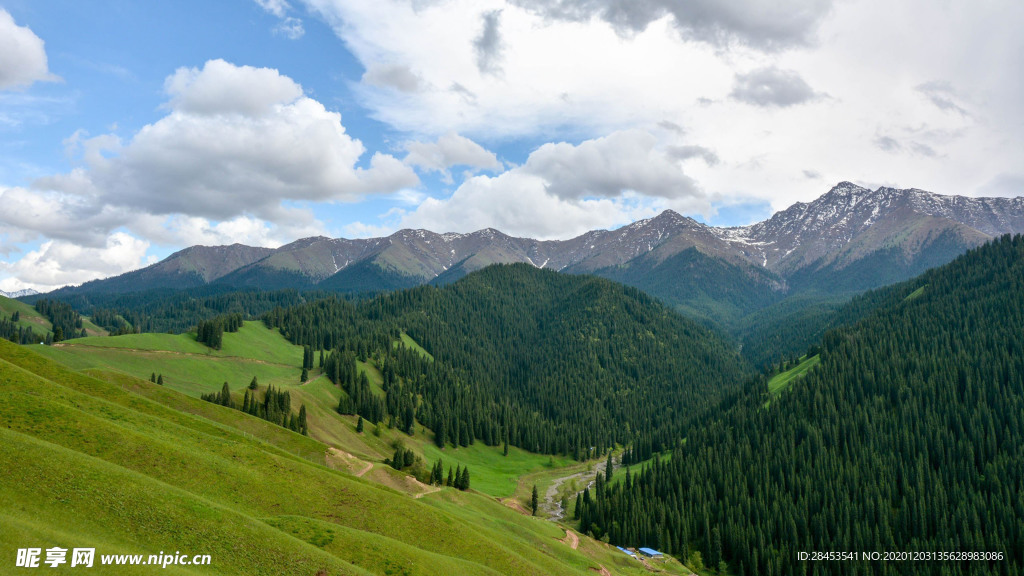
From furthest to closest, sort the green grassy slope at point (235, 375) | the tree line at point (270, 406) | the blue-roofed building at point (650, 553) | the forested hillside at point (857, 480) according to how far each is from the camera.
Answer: the green grassy slope at point (235, 375) < the tree line at point (270, 406) < the forested hillside at point (857, 480) < the blue-roofed building at point (650, 553)

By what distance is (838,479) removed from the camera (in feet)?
470

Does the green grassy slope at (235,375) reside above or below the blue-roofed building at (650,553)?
above

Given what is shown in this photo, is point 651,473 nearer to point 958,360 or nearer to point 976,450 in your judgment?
point 976,450

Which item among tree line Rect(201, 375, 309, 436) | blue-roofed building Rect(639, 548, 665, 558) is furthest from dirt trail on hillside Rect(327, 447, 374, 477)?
blue-roofed building Rect(639, 548, 665, 558)

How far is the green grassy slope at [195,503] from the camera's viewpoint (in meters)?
41.7

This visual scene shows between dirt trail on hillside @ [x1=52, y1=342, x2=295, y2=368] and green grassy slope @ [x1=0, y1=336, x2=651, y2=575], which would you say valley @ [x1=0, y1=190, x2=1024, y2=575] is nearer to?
green grassy slope @ [x1=0, y1=336, x2=651, y2=575]

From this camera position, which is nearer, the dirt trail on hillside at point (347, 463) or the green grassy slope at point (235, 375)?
the dirt trail on hillside at point (347, 463)

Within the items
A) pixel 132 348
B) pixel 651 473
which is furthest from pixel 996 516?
pixel 132 348

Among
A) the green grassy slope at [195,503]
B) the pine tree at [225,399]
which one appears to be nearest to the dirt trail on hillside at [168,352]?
the pine tree at [225,399]

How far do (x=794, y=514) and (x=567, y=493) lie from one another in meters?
67.7

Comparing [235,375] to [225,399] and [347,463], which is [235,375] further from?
[347,463]

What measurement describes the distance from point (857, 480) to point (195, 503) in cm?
15898

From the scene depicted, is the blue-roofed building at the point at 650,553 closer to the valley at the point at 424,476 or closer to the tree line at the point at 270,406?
the valley at the point at 424,476

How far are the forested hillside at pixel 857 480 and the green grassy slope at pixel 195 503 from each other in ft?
191
